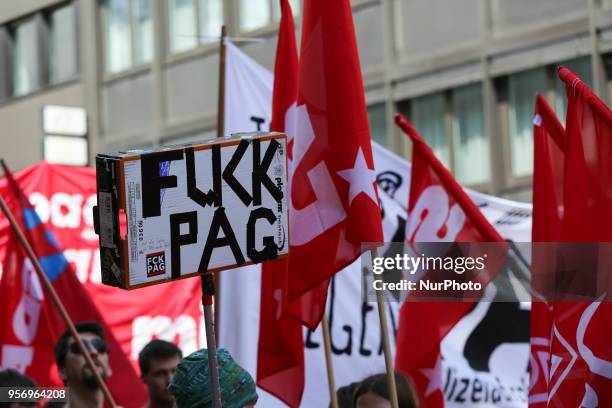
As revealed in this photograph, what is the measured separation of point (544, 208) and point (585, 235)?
1.74 m

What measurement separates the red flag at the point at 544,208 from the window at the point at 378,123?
12.2m

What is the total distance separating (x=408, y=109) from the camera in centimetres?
2005

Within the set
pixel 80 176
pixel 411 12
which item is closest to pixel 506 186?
pixel 411 12

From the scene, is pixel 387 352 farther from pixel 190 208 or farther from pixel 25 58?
pixel 25 58

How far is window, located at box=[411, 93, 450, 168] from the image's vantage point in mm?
19531

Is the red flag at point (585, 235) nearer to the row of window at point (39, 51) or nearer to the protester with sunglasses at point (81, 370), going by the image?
the protester with sunglasses at point (81, 370)

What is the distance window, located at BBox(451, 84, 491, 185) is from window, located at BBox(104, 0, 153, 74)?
7142 mm

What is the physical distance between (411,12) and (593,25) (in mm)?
3253

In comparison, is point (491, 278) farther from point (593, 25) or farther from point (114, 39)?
point (114, 39)

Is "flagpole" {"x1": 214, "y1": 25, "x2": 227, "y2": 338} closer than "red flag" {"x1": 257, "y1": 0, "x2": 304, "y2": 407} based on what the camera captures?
No

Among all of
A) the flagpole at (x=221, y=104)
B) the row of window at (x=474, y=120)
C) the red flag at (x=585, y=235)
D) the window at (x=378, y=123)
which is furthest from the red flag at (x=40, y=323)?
the window at (x=378, y=123)

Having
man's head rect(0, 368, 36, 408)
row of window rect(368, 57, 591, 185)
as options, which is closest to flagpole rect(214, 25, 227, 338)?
man's head rect(0, 368, 36, 408)

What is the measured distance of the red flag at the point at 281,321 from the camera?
7652 millimetres

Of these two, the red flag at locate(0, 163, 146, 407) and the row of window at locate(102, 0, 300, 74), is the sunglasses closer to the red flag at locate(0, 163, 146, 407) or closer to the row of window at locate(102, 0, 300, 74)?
the red flag at locate(0, 163, 146, 407)
